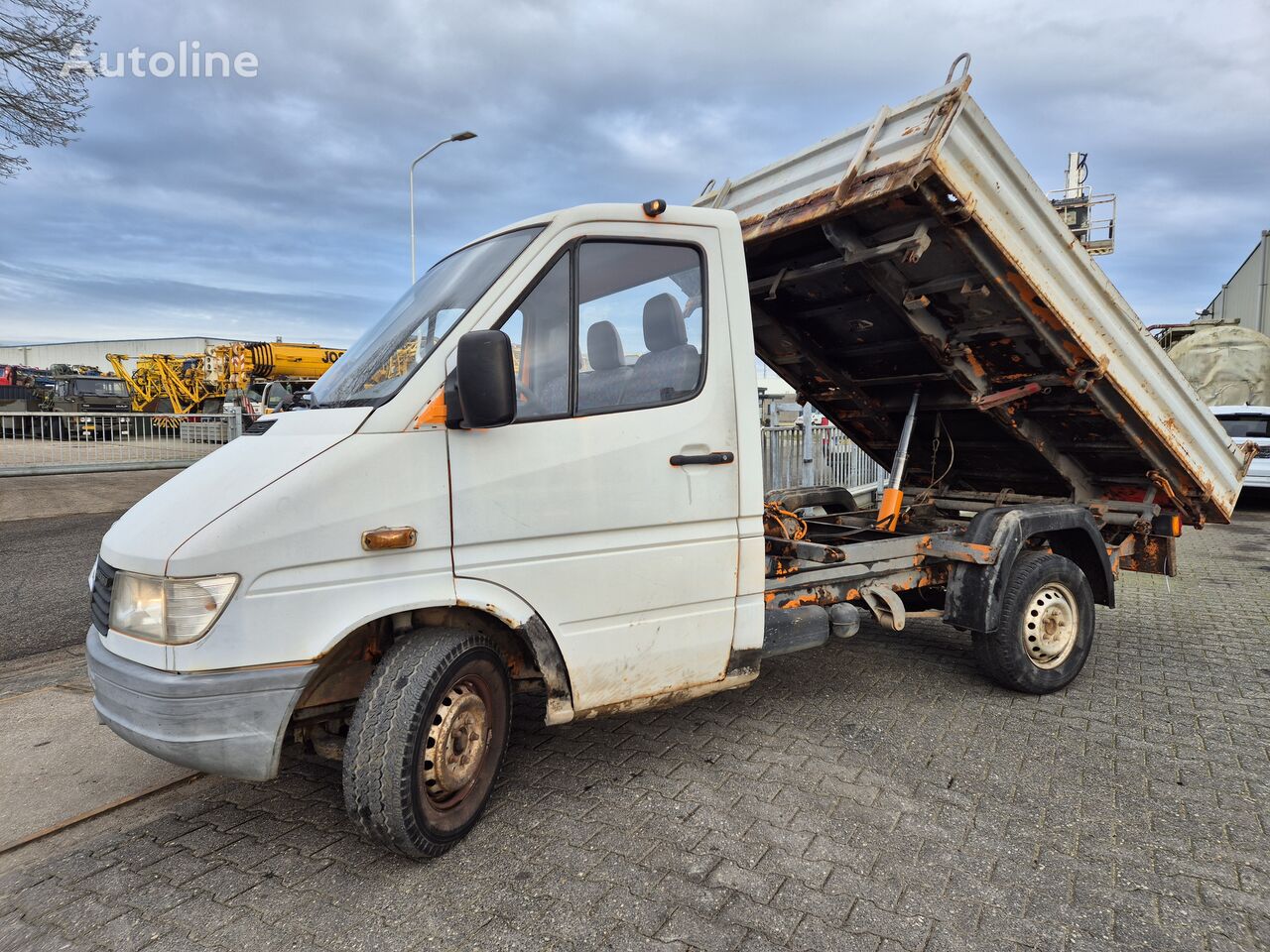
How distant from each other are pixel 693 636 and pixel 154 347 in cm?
8689

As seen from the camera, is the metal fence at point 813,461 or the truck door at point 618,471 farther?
the metal fence at point 813,461

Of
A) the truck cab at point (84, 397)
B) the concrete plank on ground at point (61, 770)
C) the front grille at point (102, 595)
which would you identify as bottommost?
the concrete plank on ground at point (61, 770)

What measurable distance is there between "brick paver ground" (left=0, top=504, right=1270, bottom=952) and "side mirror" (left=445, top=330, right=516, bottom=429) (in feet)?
5.29

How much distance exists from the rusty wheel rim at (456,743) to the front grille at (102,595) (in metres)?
1.21

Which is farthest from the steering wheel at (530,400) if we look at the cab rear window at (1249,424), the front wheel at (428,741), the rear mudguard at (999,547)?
the cab rear window at (1249,424)

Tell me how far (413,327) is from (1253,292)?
32885 mm

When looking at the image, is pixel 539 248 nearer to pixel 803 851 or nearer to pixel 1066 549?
pixel 803 851

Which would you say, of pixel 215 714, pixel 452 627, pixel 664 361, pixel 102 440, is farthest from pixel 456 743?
pixel 102 440

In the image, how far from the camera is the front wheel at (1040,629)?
4.28 meters

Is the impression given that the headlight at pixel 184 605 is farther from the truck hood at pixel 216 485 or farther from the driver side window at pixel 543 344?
the driver side window at pixel 543 344

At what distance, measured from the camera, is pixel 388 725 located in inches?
103

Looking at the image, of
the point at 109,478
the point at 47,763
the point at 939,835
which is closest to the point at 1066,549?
the point at 939,835

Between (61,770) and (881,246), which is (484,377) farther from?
(61,770)

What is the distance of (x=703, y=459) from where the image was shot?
3.31 metres
